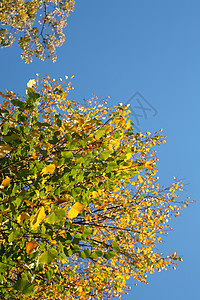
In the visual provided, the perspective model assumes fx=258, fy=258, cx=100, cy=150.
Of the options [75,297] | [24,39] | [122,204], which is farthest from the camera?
[24,39]

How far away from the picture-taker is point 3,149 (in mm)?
2561

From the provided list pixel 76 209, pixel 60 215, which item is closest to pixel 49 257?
pixel 60 215

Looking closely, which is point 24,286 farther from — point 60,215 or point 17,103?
point 17,103

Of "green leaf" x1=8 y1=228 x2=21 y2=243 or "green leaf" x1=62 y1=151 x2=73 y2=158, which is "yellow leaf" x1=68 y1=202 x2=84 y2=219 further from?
"green leaf" x1=62 y1=151 x2=73 y2=158

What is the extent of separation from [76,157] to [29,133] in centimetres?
62

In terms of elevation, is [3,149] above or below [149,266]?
below

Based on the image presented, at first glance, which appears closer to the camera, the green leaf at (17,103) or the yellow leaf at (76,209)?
the yellow leaf at (76,209)

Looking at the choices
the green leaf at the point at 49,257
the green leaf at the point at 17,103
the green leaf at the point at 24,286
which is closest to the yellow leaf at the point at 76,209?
the green leaf at the point at 49,257

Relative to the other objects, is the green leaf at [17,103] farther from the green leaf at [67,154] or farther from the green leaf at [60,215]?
the green leaf at [60,215]

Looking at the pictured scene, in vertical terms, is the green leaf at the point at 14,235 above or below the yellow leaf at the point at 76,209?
below

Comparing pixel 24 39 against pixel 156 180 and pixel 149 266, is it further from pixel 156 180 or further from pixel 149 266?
pixel 149 266

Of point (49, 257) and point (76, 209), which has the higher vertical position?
point (76, 209)

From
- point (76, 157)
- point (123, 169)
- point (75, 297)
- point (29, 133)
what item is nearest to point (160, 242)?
point (75, 297)

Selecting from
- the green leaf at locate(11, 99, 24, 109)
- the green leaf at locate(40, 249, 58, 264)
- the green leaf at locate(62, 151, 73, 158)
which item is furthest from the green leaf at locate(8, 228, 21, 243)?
the green leaf at locate(11, 99, 24, 109)
